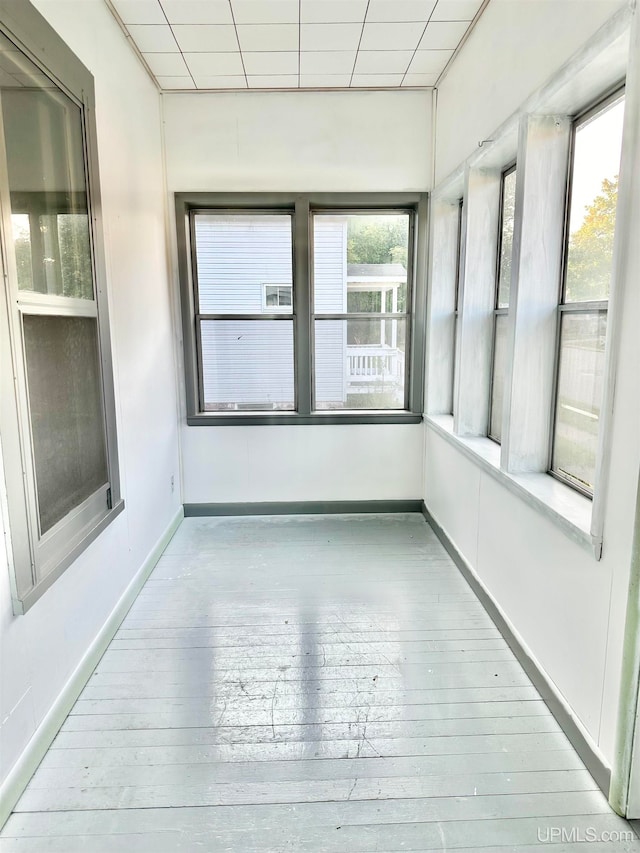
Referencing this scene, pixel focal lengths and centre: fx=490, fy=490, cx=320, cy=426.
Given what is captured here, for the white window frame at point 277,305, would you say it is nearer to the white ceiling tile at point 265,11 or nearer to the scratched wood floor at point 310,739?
the white ceiling tile at point 265,11

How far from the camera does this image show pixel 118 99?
8.79ft

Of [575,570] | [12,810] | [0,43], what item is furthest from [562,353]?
[12,810]

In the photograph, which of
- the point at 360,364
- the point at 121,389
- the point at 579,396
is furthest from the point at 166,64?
the point at 579,396

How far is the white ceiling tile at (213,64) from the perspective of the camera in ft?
9.84

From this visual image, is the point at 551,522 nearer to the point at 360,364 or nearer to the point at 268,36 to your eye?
the point at 360,364

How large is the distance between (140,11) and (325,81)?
126cm

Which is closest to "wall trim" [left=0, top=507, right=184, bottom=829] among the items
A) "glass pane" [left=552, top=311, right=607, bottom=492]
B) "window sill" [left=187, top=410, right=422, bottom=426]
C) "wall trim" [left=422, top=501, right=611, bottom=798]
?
"window sill" [left=187, top=410, right=422, bottom=426]

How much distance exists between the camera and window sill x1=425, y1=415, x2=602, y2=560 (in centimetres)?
169

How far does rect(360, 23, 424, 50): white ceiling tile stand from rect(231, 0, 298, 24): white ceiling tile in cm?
43

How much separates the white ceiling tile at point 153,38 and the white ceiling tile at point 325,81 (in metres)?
0.86

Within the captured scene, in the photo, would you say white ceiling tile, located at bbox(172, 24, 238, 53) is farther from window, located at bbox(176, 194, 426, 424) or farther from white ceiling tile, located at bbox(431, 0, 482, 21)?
white ceiling tile, located at bbox(431, 0, 482, 21)

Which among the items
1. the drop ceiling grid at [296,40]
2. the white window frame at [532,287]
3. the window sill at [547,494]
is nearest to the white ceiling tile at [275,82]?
the drop ceiling grid at [296,40]

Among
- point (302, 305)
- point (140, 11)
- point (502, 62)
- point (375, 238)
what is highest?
point (140, 11)

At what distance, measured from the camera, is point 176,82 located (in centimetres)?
332
